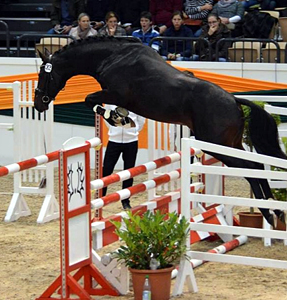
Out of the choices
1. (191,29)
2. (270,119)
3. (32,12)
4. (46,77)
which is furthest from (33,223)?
(32,12)

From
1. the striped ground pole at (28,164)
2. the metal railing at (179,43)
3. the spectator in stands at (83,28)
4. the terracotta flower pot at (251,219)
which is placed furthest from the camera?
the spectator in stands at (83,28)

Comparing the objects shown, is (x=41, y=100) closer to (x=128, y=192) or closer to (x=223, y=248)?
(x=128, y=192)

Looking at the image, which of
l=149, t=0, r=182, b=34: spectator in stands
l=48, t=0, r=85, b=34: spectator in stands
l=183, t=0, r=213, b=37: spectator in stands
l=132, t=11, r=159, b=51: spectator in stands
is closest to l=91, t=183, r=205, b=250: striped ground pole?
l=132, t=11, r=159, b=51: spectator in stands

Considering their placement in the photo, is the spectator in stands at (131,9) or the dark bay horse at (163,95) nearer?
the dark bay horse at (163,95)

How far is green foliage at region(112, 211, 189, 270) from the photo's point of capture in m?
6.03

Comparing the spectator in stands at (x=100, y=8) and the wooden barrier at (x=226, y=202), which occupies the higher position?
the spectator in stands at (x=100, y=8)

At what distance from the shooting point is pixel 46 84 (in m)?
7.59

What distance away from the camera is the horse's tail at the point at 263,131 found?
24.5 ft

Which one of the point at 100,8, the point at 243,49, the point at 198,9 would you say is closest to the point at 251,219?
the point at 243,49

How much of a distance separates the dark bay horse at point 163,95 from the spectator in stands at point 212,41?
519 cm

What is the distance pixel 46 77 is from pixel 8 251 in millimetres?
1534

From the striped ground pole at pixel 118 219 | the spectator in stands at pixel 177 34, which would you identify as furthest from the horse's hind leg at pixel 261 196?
the spectator in stands at pixel 177 34

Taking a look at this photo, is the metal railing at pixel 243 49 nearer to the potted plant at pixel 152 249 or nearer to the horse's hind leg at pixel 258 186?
the horse's hind leg at pixel 258 186

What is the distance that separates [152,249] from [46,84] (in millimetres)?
2120
